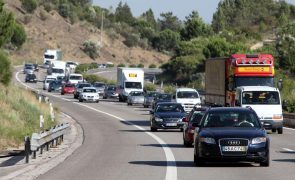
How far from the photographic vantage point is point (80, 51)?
16812 centimetres

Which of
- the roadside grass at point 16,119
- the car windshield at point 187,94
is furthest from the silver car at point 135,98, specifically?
the roadside grass at point 16,119

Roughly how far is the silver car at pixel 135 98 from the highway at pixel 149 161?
3384 cm

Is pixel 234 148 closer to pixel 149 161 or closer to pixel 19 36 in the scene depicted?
pixel 149 161

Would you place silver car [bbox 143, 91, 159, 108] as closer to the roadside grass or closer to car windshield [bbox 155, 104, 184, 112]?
the roadside grass

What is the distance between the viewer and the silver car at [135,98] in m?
76.5

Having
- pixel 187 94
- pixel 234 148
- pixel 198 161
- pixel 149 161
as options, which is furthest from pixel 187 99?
pixel 234 148

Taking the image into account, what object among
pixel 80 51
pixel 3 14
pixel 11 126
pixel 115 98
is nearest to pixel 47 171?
pixel 11 126

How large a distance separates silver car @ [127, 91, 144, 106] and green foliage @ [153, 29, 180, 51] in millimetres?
114318

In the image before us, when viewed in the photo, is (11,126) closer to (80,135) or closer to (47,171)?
(80,135)

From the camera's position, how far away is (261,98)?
39.6m

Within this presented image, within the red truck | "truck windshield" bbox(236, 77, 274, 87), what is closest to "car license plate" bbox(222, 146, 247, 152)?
the red truck

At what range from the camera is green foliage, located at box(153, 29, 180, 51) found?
7564 inches

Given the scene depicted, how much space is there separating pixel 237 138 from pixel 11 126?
712 inches

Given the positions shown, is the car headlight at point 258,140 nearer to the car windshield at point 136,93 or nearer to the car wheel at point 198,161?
the car wheel at point 198,161
